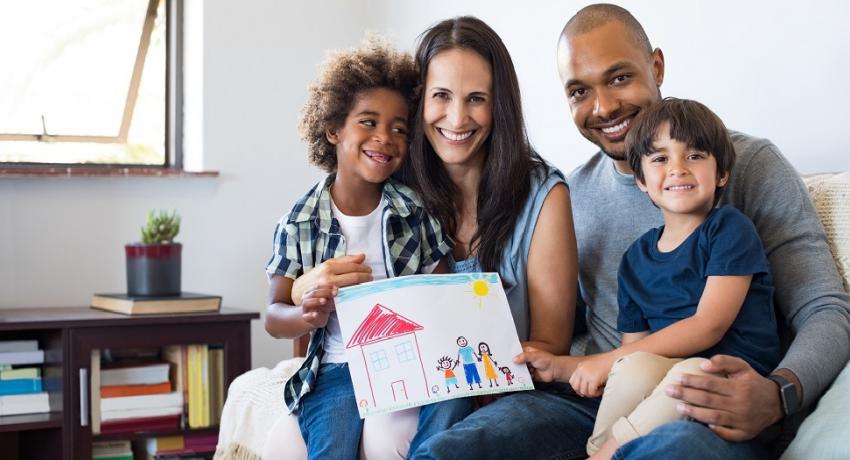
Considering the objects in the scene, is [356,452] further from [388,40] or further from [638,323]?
[388,40]

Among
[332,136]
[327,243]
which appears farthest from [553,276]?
[332,136]

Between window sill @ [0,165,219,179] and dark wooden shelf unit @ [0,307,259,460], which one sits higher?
window sill @ [0,165,219,179]

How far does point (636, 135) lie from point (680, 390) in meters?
0.46

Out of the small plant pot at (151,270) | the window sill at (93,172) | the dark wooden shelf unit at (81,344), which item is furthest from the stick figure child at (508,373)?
the window sill at (93,172)

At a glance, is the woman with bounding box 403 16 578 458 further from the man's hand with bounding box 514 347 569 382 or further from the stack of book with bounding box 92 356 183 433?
the stack of book with bounding box 92 356 183 433

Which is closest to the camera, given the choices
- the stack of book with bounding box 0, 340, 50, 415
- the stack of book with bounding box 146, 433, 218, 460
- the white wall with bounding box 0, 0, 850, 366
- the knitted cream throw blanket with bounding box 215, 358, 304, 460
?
the knitted cream throw blanket with bounding box 215, 358, 304, 460

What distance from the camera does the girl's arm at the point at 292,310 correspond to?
1.62 meters

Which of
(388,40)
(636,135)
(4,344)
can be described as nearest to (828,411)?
(636,135)

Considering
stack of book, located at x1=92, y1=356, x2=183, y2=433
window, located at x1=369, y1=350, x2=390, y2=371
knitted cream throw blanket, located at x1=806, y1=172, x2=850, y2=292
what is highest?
knitted cream throw blanket, located at x1=806, y1=172, x2=850, y2=292

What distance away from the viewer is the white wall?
7.09 feet

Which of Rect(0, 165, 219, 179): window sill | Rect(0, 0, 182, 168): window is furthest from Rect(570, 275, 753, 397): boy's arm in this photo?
Rect(0, 0, 182, 168): window

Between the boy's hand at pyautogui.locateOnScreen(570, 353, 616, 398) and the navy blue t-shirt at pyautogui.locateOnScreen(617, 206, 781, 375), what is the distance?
0.11m

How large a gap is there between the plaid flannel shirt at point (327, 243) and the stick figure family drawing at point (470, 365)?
0.26m

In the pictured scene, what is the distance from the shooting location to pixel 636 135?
160 cm
